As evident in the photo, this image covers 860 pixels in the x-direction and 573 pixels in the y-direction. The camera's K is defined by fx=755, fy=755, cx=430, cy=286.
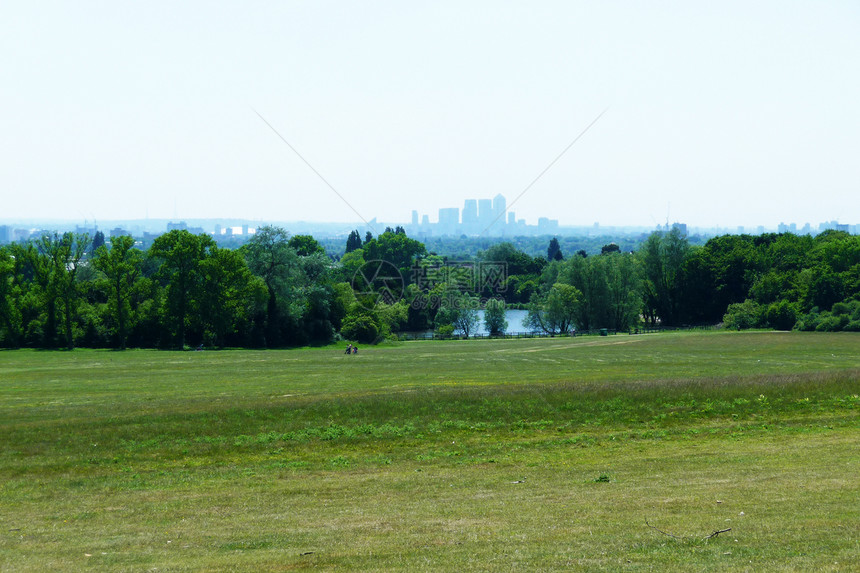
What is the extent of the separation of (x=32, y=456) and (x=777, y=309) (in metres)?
92.2

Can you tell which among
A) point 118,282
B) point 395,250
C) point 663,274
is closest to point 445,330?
point 663,274

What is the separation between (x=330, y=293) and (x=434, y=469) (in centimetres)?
7485

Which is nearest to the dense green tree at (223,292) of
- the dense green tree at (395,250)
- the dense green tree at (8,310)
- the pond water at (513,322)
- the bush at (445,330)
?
the dense green tree at (8,310)

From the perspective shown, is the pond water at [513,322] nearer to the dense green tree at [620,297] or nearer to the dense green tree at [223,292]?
the dense green tree at [620,297]

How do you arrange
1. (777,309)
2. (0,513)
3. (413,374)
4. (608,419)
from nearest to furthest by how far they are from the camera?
(0,513) < (608,419) < (413,374) < (777,309)

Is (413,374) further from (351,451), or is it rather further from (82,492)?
(82,492)

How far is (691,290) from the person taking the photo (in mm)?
123125

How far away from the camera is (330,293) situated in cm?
9769

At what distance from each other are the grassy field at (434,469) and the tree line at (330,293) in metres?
34.6

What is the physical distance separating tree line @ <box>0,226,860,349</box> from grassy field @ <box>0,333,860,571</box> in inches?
1361

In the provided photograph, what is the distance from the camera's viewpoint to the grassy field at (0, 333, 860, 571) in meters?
14.5

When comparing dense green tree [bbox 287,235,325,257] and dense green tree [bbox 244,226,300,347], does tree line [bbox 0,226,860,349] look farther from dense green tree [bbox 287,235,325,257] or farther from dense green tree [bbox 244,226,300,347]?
dense green tree [bbox 287,235,325,257]

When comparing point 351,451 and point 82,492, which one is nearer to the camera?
point 82,492

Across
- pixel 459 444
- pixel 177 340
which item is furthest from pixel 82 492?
pixel 177 340
